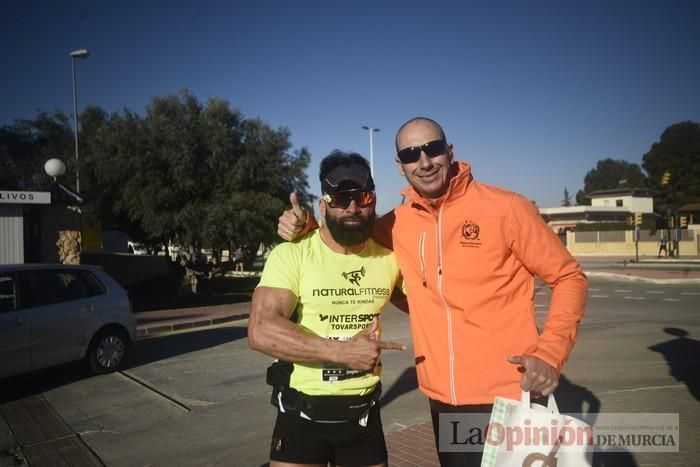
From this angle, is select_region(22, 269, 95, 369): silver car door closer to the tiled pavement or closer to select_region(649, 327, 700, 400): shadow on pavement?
the tiled pavement

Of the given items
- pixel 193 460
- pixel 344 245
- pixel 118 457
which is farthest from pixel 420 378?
pixel 118 457

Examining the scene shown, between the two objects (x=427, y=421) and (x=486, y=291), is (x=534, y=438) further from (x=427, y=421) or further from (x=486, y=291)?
(x=427, y=421)

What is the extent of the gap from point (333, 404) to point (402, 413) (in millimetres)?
3367

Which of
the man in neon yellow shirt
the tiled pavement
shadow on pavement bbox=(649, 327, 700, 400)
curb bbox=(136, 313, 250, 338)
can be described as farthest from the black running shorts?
curb bbox=(136, 313, 250, 338)

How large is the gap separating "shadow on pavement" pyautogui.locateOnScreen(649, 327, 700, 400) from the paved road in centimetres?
1

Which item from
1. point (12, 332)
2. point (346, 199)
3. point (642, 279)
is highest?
point (346, 199)

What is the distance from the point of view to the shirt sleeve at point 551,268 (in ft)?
7.24

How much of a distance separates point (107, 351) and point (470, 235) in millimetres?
6947

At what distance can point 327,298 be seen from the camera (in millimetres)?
2418

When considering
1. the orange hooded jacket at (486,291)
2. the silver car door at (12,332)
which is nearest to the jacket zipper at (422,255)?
the orange hooded jacket at (486,291)

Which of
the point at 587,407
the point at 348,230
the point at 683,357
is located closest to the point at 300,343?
the point at 348,230

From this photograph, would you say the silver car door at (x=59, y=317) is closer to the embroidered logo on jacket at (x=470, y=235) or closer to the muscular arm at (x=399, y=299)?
the muscular arm at (x=399, y=299)

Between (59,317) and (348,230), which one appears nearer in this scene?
(348,230)

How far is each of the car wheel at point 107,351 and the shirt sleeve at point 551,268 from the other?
23.1 ft
